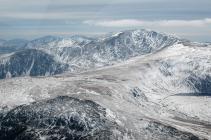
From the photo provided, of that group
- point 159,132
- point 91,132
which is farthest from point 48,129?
point 159,132

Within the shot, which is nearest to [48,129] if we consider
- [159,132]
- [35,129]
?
[35,129]

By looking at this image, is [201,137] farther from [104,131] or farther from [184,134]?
[104,131]

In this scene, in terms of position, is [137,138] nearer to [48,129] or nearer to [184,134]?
[184,134]

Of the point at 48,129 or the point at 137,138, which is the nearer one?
the point at 137,138

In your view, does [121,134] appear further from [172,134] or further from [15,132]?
[15,132]

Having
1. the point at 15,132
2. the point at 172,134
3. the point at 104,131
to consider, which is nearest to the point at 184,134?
the point at 172,134

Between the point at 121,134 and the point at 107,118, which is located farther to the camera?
the point at 107,118

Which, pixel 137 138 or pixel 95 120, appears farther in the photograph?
pixel 95 120
